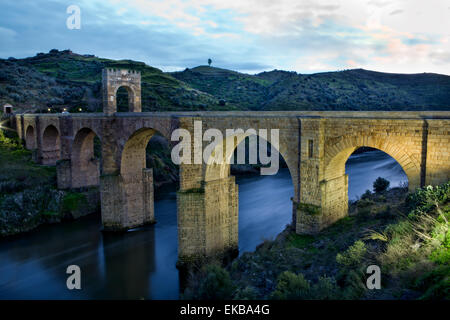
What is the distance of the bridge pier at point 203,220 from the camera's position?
1547 centimetres

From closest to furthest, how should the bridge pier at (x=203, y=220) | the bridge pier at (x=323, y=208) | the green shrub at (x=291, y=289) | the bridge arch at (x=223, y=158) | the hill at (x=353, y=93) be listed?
the green shrub at (x=291, y=289) < the bridge pier at (x=323, y=208) < the bridge arch at (x=223, y=158) < the bridge pier at (x=203, y=220) < the hill at (x=353, y=93)

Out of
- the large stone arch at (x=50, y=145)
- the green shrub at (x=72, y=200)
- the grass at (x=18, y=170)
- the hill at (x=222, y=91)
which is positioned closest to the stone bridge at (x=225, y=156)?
the large stone arch at (x=50, y=145)

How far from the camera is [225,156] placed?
53.2 feet

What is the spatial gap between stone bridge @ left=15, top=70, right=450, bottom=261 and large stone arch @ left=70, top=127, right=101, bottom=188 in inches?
2.7

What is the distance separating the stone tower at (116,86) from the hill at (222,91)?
70.2 ft

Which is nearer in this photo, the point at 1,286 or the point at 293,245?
the point at 293,245

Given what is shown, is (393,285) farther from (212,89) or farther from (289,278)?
(212,89)

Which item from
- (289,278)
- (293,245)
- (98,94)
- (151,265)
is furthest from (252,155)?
(289,278)

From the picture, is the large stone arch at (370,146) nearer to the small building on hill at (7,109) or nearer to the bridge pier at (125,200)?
the bridge pier at (125,200)

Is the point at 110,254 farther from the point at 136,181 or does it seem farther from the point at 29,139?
the point at 29,139

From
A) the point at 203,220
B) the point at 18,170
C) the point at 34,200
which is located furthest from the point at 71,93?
the point at 203,220
